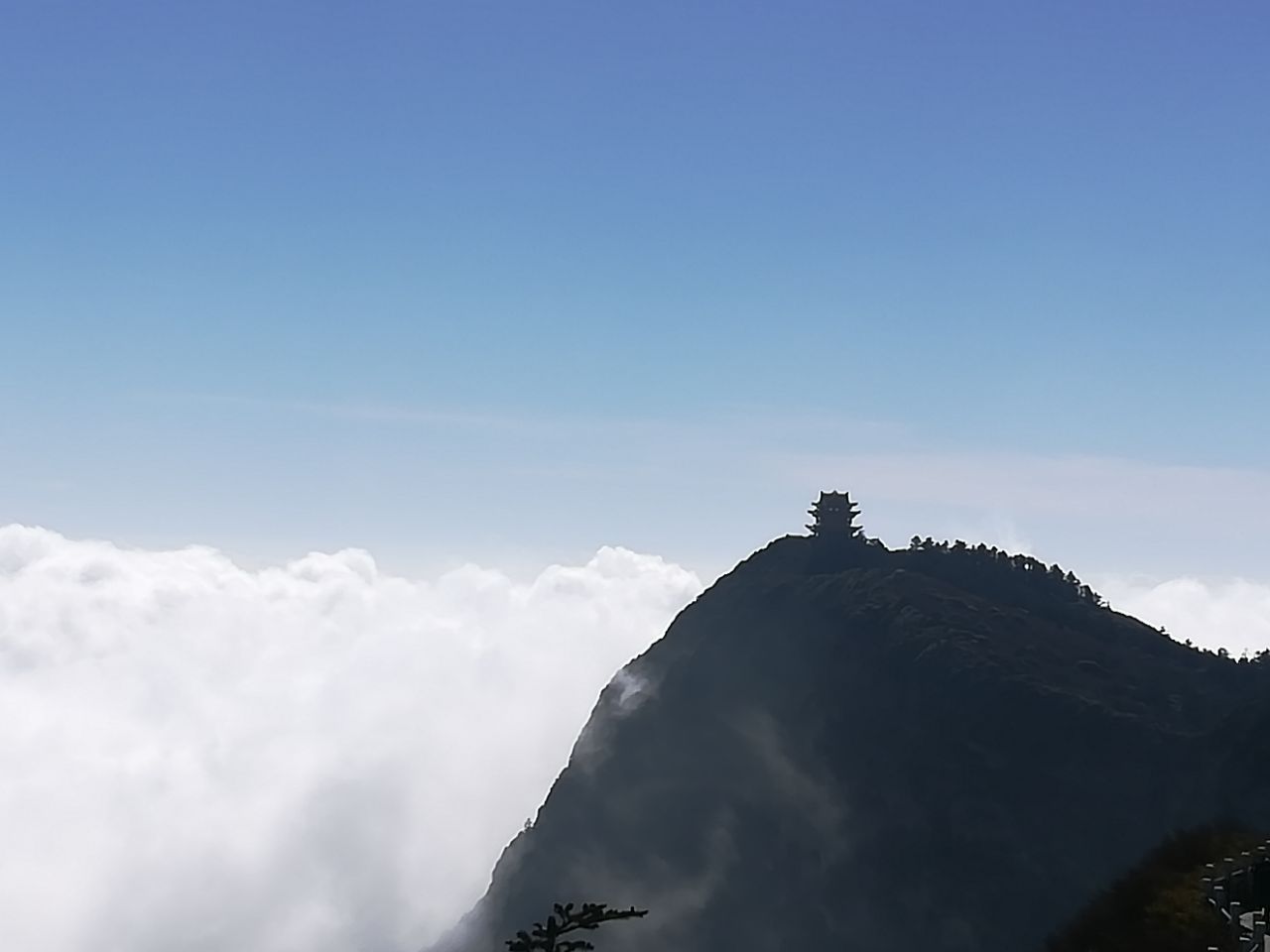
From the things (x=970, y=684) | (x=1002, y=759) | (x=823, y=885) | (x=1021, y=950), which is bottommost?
(x=1021, y=950)

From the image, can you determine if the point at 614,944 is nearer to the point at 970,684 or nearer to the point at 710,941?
the point at 710,941

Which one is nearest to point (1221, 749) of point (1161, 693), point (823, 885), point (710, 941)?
point (1161, 693)

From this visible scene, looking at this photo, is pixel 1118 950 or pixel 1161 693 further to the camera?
pixel 1161 693

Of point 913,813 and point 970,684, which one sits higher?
point 970,684

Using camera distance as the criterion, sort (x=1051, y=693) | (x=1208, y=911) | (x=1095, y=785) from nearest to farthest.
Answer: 1. (x=1208, y=911)
2. (x=1095, y=785)
3. (x=1051, y=693)

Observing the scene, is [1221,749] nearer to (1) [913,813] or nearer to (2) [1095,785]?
(2) [1095,785]

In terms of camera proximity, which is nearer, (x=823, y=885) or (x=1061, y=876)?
(x=1061, y=876)

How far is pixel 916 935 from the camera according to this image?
17625 cm

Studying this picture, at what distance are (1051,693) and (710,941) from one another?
6892cm

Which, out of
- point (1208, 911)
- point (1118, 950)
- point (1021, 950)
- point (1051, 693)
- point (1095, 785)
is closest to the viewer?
point (1208, 911)

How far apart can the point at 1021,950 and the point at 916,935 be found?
18.6 metres

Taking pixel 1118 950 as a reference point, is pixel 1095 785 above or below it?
above

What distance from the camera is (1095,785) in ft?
577

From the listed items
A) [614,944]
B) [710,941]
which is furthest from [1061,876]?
[614,944]
